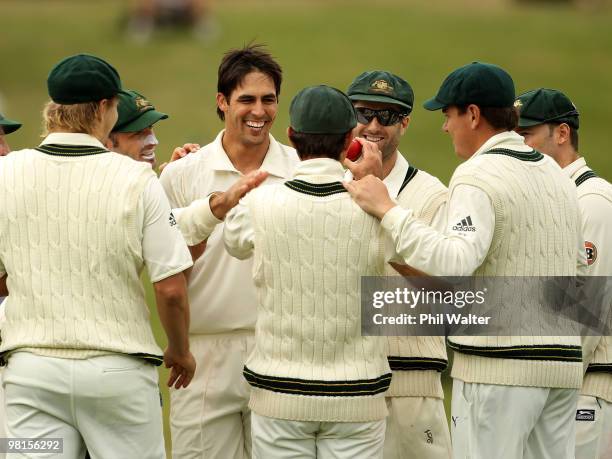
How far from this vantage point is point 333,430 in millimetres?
4836

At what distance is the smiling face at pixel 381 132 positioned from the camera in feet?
19.1

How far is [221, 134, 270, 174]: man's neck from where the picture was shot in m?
5.98

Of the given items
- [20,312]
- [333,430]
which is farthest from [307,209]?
[20,312]

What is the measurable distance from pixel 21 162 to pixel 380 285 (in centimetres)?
150

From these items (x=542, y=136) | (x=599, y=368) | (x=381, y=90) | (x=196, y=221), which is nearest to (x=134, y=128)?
(x=196, y=221)

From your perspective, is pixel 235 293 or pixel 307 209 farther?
pixel 235 293

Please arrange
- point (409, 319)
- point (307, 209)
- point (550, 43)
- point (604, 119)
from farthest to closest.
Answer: point (550, 43), point (604, 119), point (409, 319), point (307, 209)

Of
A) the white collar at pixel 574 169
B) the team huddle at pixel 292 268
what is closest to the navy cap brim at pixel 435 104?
the team huddle at pixel 292 268

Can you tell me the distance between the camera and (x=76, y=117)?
16.2 ft

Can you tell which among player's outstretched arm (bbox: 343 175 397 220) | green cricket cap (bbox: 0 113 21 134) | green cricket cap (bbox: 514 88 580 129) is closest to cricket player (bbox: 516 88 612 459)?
green cricket cap (bbox: 514 88 580 129)

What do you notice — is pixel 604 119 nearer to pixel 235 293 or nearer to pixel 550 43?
pixel 550 43

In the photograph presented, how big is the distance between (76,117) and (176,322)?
36.0 inches

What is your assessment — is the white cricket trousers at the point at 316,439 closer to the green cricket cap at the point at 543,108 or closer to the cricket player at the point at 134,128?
the cricket player at the point at 134,128

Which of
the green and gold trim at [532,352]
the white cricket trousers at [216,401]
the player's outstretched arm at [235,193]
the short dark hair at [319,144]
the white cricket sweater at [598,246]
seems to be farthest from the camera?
the white cricket trousers at [216,401]
